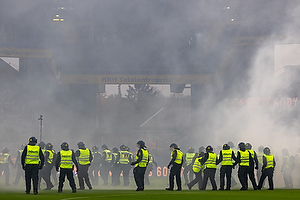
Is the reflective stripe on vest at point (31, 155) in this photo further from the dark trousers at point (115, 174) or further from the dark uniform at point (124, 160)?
the dark trousers at point (115, 174)

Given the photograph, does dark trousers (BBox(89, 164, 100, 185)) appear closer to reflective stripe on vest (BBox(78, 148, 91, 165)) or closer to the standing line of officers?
reflective stripe on vest (BBox(78, 148, 91, 165))

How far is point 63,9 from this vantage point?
34.2m

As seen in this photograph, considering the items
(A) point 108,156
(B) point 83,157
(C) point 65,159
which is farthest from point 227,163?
(A) point 108,156

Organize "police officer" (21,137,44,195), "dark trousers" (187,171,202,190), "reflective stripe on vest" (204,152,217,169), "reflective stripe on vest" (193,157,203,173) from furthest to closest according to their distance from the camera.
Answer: "reflective stripe on vest" (193,157,203,173), "dark trousers" (187,171,202,190), "reflective stripe on vest" (204,152,217,169), "police officer" (21,137,44,195)

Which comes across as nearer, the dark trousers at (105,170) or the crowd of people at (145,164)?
the crowd of people at (145,164)

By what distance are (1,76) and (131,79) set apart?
14.6 metres

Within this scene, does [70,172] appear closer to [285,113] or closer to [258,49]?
[285,113]

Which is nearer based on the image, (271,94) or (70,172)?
(70,172)

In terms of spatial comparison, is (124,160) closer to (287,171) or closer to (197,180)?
(197,180)

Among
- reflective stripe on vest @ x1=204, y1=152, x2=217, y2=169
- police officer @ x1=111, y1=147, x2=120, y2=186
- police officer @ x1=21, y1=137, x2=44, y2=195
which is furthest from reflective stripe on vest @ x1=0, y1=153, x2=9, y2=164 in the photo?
reflective stripe on vest @ x1=204, y1=152, x2=217, y2=169

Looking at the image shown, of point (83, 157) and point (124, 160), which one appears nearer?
point (83, 157)

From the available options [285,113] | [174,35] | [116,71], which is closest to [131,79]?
[116,71]

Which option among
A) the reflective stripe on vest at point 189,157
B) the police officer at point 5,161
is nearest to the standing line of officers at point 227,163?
the reflective stripe on vest at point 189,157

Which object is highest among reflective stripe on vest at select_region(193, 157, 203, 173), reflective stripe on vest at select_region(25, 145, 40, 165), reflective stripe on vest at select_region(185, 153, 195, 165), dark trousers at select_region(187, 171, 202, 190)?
reflective stripe on vest at select_region(25, 145, 40, 165)
